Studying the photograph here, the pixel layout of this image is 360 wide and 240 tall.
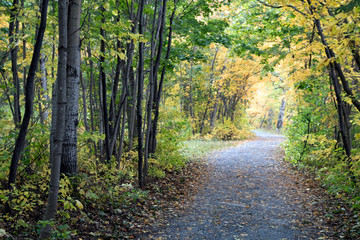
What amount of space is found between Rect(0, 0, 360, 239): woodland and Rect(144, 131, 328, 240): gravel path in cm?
60

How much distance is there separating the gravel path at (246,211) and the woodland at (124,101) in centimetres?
60

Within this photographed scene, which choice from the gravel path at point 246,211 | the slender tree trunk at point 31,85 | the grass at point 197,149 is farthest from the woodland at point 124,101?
the grass at point 197,149

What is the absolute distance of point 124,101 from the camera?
623cm

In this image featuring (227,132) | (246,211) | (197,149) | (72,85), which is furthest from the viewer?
(227,132)

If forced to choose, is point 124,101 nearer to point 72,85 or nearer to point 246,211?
point 72,85

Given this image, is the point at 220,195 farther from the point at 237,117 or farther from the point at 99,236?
the point at 237,117

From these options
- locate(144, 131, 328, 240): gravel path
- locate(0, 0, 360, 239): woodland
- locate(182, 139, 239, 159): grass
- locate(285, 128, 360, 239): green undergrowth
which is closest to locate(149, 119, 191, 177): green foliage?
locate(0, 0, 360, 239): woodland

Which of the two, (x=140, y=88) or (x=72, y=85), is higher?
(x=140, y=88)

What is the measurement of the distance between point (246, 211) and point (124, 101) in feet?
12.0

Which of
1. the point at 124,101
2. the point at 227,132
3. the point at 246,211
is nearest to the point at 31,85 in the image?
the point at 124,101

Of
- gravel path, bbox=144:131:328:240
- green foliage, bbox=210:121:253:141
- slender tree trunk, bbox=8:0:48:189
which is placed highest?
slender tree trunk, bbox=8:0:48:189

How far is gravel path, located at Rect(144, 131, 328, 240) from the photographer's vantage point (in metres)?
4.46

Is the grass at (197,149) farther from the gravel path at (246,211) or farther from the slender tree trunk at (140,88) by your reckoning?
the slender tree trunk at (140,88)

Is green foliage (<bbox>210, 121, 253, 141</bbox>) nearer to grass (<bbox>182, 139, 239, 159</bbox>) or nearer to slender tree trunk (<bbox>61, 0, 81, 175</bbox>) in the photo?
grass (<bbox>182, 139, 239, 159</bbox>)
